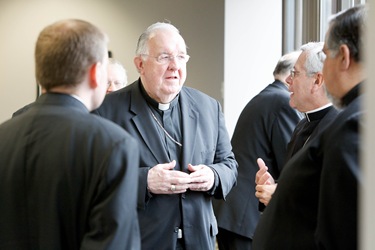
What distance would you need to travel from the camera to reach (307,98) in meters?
3.27

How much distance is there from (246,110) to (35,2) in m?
3.99

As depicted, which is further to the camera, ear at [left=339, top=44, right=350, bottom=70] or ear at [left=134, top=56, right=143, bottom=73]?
ear at [left=134, top=56, right=143, bottom=73]

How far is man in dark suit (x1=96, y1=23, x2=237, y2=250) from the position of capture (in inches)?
124

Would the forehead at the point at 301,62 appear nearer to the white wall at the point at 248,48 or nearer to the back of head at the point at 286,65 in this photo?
the back of head at the point at 286,65

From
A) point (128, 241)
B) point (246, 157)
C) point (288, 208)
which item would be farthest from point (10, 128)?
point (246, 157)

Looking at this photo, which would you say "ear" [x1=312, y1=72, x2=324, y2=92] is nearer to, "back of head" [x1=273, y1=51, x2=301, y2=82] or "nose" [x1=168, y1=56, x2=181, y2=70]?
"nose" [x1=168, y1=56, x2=181, y2=70]

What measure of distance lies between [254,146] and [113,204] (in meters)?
2.29

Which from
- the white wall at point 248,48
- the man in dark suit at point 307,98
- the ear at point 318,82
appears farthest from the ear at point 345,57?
the white wall at point 248,48

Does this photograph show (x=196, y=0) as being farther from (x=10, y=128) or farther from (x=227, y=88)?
(x=10, y=128)

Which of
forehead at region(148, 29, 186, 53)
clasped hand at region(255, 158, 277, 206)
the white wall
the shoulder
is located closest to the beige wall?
the white wall

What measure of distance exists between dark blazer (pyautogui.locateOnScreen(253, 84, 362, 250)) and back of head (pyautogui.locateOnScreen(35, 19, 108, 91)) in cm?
68

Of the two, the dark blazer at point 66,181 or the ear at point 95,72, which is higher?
the ear at point 95,72

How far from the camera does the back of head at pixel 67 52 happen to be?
6.95 ft

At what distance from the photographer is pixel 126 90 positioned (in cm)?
345
